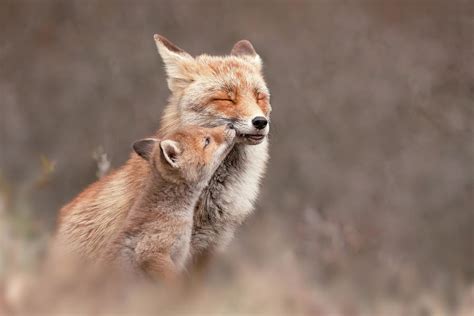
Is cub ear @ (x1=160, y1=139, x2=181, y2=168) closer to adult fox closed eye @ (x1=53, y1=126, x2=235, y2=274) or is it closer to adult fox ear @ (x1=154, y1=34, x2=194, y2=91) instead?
adult fox closed eye @ (x1=53, y1=126, x2=235, y2=274)

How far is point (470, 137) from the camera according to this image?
558 inches

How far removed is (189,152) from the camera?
6.12 metres

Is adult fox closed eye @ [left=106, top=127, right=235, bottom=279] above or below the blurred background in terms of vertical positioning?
above

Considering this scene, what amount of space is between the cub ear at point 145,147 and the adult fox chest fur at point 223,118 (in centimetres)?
31

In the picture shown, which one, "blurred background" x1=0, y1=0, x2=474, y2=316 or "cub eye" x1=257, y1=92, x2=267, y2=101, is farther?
"blurred background" x1=0, y1=0, x2=474, y2=316

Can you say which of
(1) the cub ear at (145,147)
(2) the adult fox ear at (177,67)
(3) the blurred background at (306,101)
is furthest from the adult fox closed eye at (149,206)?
(3) the blurred background at (306,101)

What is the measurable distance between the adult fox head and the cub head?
0.40 ft

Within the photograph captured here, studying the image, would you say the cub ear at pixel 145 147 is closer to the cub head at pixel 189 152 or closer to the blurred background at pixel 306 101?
the cub head at pixel 189 152

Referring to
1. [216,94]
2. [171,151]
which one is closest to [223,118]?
[216,94]

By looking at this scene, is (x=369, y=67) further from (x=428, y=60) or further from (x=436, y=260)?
(x=436, y=260)

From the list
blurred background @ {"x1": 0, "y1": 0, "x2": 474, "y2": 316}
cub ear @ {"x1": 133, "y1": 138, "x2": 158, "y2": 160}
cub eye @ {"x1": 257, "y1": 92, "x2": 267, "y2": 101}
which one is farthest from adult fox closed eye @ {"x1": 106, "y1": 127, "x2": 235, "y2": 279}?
blurred background @ {"x1": 0, "y1": 0, "x2": 474, "y2": 316}

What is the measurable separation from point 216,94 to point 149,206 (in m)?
0.92

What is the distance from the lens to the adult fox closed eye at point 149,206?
561 centimetres

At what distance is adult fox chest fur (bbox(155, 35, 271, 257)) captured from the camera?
6203 mm
